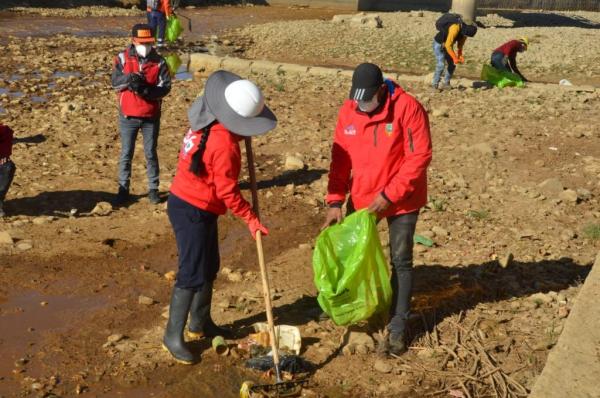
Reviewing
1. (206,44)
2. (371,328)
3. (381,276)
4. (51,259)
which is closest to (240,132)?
(381,276)

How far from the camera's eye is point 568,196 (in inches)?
311

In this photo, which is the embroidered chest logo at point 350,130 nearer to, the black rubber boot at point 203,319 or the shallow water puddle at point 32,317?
the black rubber boot at point 203,319

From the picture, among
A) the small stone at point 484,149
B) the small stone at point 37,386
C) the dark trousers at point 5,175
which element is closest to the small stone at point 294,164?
the small stone at point 484,149

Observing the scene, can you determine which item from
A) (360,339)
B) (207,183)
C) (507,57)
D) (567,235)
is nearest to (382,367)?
(360,339)

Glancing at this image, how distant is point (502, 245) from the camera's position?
6.83m

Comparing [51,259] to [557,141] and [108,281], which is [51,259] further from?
[557,141]

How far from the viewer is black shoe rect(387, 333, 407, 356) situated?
16.6 ft

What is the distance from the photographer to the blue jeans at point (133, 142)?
7.53m

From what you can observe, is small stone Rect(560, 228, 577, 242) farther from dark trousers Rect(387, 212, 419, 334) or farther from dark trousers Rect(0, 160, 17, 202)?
dark trousers Rect(0, 160, 17, 202)

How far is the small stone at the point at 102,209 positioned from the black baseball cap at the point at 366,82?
366 cm

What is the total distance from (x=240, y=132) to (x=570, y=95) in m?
9.25

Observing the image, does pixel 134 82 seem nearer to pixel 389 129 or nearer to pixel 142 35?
pixel 142 35

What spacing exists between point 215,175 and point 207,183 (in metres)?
0.12

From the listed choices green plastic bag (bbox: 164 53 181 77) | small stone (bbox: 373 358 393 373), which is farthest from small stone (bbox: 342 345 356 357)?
green plastic bag (bbox: 164 53 181 77)
